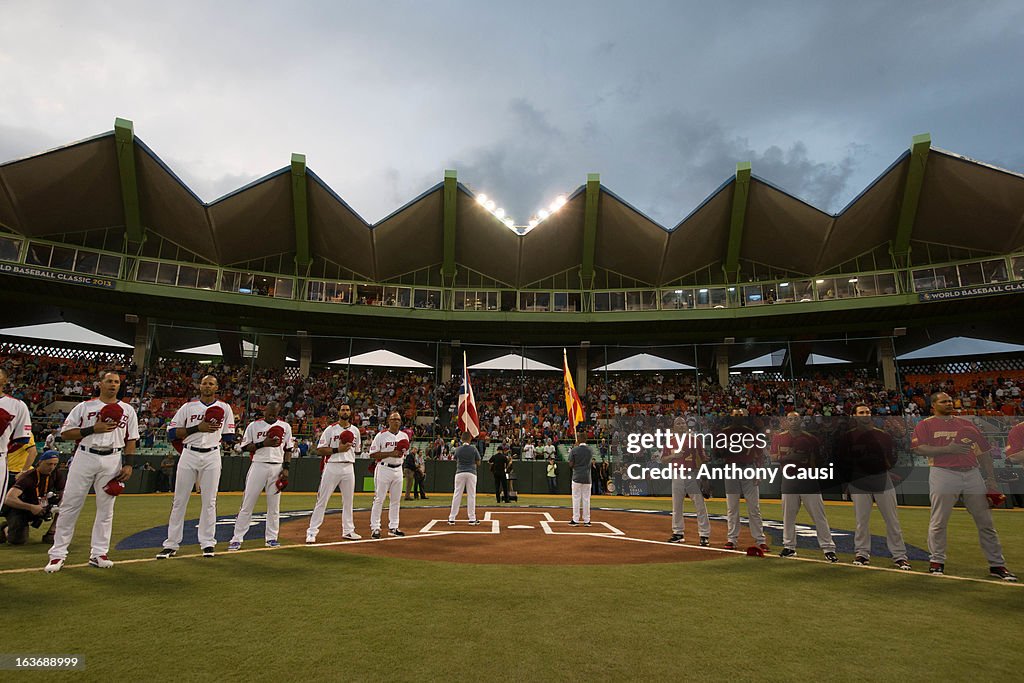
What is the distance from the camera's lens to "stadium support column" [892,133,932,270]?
1136 inches

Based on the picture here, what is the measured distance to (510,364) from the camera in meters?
38.4

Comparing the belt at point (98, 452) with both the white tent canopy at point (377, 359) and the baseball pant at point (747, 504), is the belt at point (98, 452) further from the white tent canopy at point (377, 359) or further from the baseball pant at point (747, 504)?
the white tent canopy at point (377, 359)

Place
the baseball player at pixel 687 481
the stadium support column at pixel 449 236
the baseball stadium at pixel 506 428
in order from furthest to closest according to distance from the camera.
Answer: the stadium support column at pixel 449 236
the baseball player at pixel 687 481
the baseball stadium at pixel 506 428

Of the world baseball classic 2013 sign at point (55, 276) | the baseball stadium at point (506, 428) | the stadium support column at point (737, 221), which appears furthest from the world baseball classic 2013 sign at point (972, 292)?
the world baseball classic 2013 sign at point (55, 276)

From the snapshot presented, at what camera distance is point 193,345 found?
34.9 metres

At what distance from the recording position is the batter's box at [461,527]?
38.3 feet

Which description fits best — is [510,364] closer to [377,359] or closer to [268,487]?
[377,359]

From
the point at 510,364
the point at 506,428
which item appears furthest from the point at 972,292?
the point at 510,364

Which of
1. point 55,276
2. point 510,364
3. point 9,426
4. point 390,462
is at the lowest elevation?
point 390,462

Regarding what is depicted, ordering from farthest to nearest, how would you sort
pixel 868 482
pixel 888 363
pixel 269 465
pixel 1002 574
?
pixel 888 363, pixel 269 465, pixel 868 482, pixel 1002 574

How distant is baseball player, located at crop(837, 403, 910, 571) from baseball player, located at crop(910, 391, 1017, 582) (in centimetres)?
54

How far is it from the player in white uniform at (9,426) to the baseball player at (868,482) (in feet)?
36.6

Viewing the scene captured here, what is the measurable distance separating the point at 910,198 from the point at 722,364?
14.1m

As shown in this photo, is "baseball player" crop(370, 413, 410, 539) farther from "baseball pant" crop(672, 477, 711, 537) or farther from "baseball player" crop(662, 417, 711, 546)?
"baseball pant" crop(672, 477, 711, 537)
